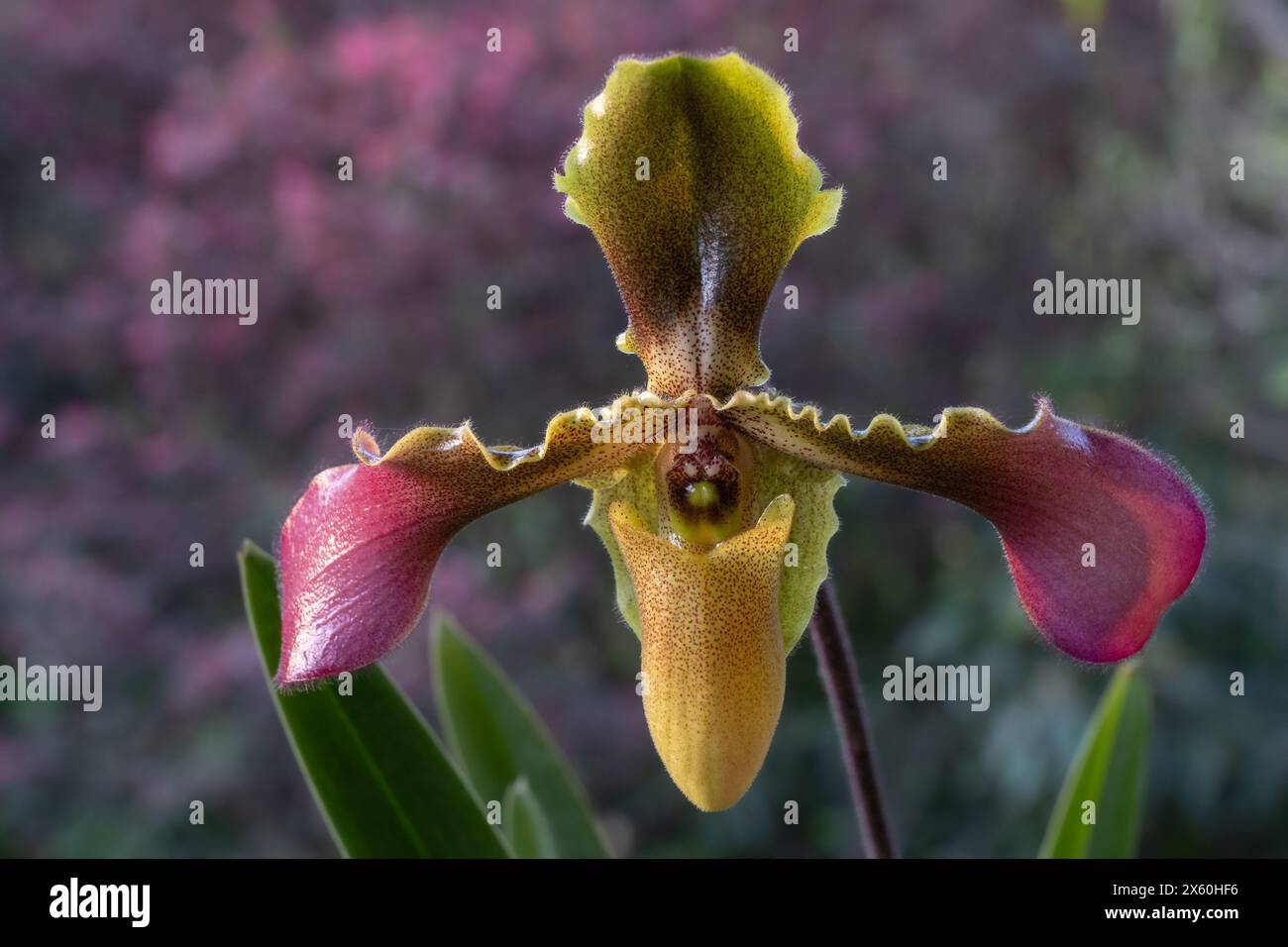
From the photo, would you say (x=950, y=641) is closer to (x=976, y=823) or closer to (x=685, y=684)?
(x=976, y=823)

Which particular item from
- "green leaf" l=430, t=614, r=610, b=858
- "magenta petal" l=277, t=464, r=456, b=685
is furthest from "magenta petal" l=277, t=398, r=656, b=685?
"green leaf" l=430, t=614, r=610, b=858

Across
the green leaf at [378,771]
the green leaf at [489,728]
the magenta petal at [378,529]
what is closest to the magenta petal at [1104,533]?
the magenta petal at [378,529]

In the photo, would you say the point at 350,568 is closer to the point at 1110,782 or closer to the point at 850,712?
the point at 850,712

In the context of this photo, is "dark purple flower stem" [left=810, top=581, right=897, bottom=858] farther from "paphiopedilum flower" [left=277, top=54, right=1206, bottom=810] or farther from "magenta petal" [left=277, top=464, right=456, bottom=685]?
"magenta petal" [left=277, top=464, right=456, bottom=685]

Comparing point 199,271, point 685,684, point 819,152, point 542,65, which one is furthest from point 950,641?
point 685,684

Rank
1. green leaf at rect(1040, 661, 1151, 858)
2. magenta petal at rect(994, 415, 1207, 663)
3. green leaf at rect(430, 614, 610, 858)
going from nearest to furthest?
magenta petal at rect(994, 415, 1207, 663) → green leaf at rect(1040, 661, 1151, 858) → green leaf at rect(430, 614, 610, 858)

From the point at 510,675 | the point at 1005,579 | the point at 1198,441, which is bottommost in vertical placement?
the point at 510,675
